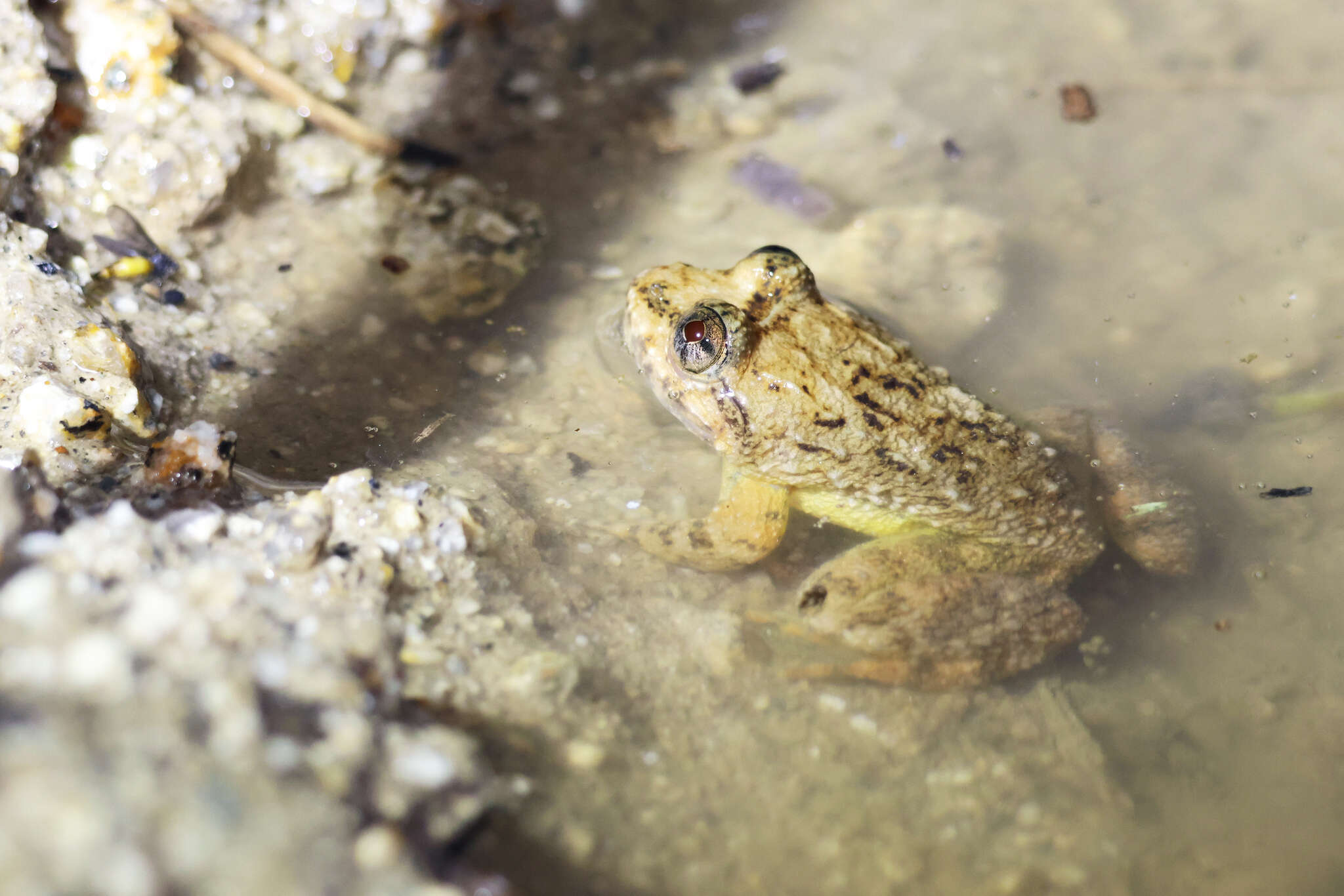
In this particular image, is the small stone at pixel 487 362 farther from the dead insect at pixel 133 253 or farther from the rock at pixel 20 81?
the rock at pixel 20 81

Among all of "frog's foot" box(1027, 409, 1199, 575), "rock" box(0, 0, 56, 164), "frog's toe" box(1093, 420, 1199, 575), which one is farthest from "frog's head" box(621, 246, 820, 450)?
"rock" box(0, 0, 56, 164)

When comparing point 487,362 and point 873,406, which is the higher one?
point 487,362

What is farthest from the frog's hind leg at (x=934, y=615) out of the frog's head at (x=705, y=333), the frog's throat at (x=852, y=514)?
the frog's head at (x=705, y=333)

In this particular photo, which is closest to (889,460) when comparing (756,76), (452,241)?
(452,241)

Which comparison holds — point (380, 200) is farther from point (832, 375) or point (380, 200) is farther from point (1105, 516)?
point (1105, 516)

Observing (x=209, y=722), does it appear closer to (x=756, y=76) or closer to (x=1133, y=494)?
(x=1133, y=494)

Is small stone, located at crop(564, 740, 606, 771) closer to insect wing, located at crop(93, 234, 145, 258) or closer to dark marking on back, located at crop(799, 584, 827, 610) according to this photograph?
dark marking on back, located at crop(799, 584, 827, 610)
